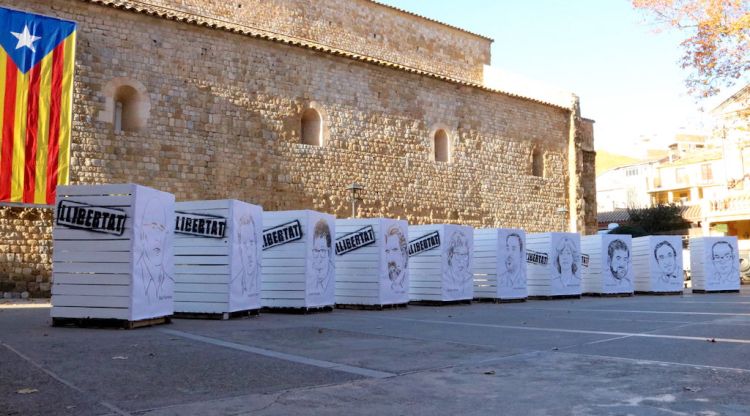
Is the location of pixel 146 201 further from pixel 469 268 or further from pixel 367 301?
pixel 469 268

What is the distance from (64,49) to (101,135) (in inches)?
77.6

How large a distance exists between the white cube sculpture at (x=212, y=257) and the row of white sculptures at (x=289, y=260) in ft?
0.04

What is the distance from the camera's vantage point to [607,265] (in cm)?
1500

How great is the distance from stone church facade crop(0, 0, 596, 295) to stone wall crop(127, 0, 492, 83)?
0.05 meters

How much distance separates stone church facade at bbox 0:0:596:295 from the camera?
1410 cm

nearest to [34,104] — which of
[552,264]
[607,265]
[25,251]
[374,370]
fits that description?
[25,251]

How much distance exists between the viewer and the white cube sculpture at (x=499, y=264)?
12.4 metres

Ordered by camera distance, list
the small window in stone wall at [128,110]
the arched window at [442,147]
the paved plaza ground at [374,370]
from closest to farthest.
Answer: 1. the paved plaza ground at [374,370]
2. the small window in stone wall at [128,110]
3. the arched window at [442,147]

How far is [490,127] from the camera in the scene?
860 inches

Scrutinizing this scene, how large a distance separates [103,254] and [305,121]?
Result: 38.0ft

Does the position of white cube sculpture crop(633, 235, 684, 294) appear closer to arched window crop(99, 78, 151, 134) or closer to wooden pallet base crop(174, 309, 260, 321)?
wooden pallet base crop(174, 309, 260, 321)

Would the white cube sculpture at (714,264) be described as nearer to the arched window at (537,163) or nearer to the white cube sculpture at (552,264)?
the white cube sculpture at (552,264)

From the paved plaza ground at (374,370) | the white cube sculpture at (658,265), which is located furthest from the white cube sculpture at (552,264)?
the paved plaza ground at (374,370)

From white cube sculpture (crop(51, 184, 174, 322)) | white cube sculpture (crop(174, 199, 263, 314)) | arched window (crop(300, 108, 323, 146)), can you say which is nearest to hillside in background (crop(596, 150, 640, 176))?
arched window (crop(300, 108, 323, 146))
